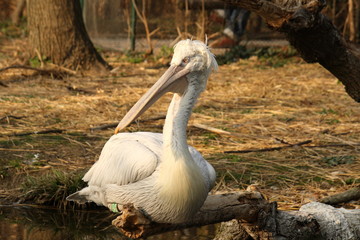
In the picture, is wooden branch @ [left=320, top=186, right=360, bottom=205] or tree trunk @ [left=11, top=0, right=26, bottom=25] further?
tree trunk @ [left=11, top=0, right=26, bottom=25]

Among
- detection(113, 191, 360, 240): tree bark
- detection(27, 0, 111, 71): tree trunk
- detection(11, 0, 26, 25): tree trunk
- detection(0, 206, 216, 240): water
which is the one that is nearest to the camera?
detection(113, 191, 360, 240): tree bark

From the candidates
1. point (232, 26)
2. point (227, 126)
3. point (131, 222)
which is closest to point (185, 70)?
point (131, 222)

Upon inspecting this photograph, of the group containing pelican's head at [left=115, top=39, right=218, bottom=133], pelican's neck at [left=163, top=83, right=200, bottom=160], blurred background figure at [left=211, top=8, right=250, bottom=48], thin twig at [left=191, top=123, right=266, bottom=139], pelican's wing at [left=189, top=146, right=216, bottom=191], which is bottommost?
blurred background figure at [left=211, top=8, right=250, bottom=48]

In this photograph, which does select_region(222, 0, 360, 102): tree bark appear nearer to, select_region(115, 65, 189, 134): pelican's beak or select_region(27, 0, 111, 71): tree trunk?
select_region(115, 65, 189, 134): pelican's beak

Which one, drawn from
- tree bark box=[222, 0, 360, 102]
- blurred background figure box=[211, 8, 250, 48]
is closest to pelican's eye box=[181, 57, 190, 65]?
tree bark box=[222, 0, 360, 102]

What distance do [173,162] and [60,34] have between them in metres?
6.09

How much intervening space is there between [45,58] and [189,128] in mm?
3719

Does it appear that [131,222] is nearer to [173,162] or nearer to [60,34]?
[173,162]

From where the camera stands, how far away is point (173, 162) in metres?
3.00

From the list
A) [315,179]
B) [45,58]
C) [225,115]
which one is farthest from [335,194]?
[45,58]

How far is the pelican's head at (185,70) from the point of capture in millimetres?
3111

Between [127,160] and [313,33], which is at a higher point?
[313,33]

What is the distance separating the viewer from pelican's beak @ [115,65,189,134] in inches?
123

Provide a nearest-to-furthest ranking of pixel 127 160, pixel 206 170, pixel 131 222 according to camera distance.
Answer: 1. pixel 131 222
2. pixel 206 170
3. pixel 127 160
